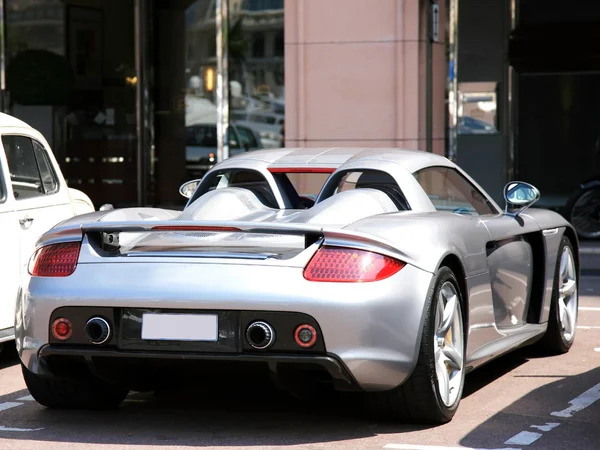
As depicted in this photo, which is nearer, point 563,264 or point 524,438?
point 524,438

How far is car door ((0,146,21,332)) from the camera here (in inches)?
299

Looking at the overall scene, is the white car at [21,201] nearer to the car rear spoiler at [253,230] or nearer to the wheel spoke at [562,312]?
the car rear spoiler at [253,230]

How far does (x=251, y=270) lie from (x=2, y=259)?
265 centimetres

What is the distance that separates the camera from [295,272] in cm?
538

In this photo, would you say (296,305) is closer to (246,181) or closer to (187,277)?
(187,277)

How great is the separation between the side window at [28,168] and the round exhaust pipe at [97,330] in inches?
102

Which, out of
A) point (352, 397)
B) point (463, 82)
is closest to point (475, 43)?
point (463, 82)

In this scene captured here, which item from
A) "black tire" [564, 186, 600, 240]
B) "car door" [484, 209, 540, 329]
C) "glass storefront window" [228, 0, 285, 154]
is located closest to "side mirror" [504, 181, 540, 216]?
"car door" [484, 209, 540, 329]

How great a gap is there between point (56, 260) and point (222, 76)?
43.2 feet

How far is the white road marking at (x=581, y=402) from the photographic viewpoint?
20.2 feet

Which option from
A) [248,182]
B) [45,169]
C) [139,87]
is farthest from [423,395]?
[139,87]

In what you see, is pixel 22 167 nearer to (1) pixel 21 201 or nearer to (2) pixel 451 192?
(1) pixel 21 201

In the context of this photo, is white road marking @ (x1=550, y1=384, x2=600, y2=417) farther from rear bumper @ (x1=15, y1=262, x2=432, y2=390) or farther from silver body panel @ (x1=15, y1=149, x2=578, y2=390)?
rear bumper @ (x1=15, y1=262, x2=432, y2=390)

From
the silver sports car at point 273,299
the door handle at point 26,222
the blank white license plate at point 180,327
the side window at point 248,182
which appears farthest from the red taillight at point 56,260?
the door handle at point 26,222
